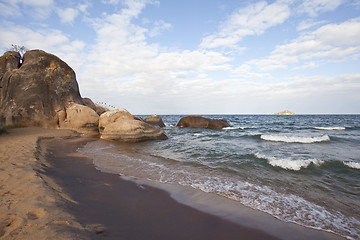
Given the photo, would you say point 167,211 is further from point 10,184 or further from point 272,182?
point 272,182

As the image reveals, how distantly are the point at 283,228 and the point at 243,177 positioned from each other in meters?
2.27

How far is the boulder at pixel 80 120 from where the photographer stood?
12922mm

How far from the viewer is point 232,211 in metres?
3.10

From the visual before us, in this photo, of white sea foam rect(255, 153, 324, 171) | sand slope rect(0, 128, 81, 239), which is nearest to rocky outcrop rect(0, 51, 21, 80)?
sand slope rect(0, 128, 81, 239)

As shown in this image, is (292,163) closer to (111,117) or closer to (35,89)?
(111,117)

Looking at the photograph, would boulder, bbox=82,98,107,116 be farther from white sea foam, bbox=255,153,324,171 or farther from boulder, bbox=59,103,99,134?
white sea foam, bbox=255,153,324,171

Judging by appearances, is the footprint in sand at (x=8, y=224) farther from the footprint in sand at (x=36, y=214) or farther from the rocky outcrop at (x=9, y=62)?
the rocky outcrop at (x=9, y=62)

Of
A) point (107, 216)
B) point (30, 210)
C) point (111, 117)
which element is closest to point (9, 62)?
point (111, 117)

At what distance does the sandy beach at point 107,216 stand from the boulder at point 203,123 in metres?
17.8

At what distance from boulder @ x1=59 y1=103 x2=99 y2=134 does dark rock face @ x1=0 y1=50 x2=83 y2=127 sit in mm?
760

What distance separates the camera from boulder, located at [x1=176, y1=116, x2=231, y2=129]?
68.9 feet

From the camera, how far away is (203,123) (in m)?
21.6

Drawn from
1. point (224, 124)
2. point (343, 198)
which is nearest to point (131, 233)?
point (343, 198)

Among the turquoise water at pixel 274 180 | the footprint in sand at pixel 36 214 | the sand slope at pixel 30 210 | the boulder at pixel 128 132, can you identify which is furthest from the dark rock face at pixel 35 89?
the footprint in sand at pixel 36 214
